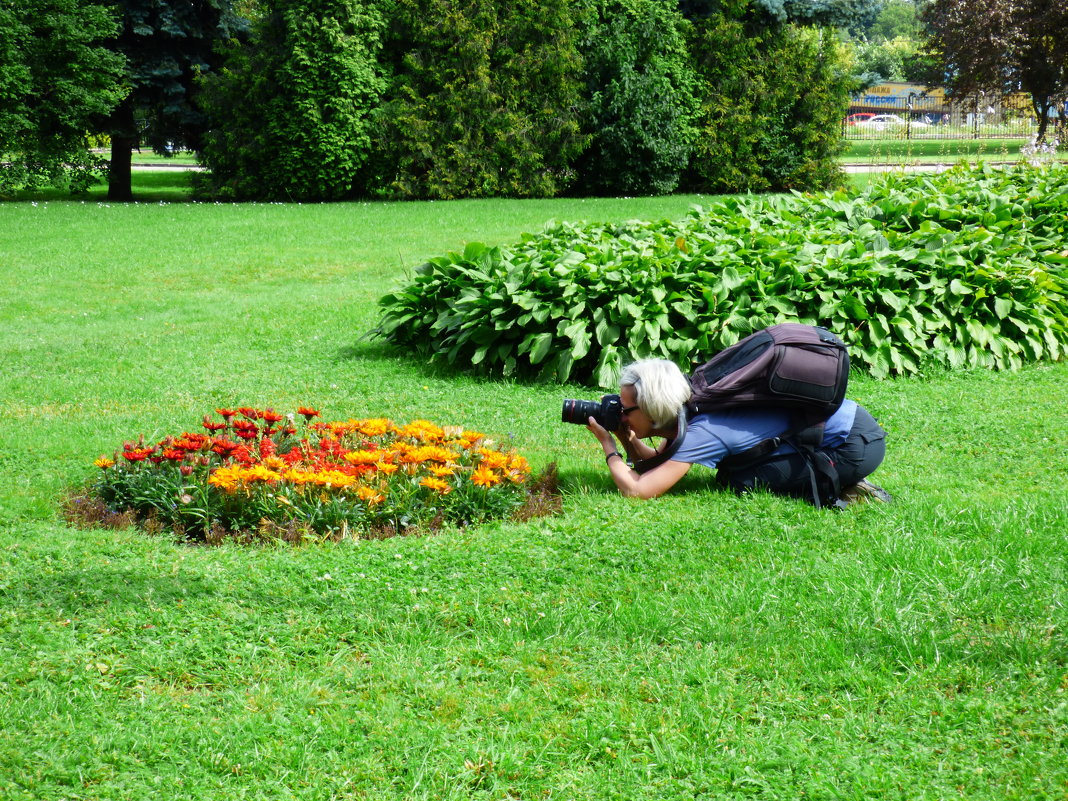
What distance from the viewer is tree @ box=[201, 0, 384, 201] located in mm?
20438

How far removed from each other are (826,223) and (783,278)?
1911 mm

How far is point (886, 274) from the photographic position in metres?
7.26

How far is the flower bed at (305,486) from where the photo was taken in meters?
4.16

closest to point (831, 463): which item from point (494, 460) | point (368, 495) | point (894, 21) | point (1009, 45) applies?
point (494, 460)

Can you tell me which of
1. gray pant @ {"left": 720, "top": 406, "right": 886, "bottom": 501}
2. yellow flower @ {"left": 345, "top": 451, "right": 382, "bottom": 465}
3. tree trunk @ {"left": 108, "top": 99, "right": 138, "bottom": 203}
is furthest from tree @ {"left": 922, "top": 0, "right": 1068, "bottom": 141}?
yellow flower @ {"left": 345, "top": 451, "right": 382, "bottom": 465}

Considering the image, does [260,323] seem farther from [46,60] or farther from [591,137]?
[46,60]

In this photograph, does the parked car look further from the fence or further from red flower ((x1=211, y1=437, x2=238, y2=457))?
red flower ((x1=211, y1=437, x2=238, y2=457))

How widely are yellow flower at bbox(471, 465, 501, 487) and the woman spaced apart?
49cm

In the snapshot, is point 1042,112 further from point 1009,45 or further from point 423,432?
point 423,432

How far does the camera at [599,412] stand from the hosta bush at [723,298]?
6.91 ft

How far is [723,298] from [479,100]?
15014 mm

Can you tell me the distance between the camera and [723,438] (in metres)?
4.32

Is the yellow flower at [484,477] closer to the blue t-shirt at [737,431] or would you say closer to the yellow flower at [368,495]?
the yellow flower at [368,495]

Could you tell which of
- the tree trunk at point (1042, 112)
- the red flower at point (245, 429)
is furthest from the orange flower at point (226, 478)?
the tree trunk at point (1042, 112)
